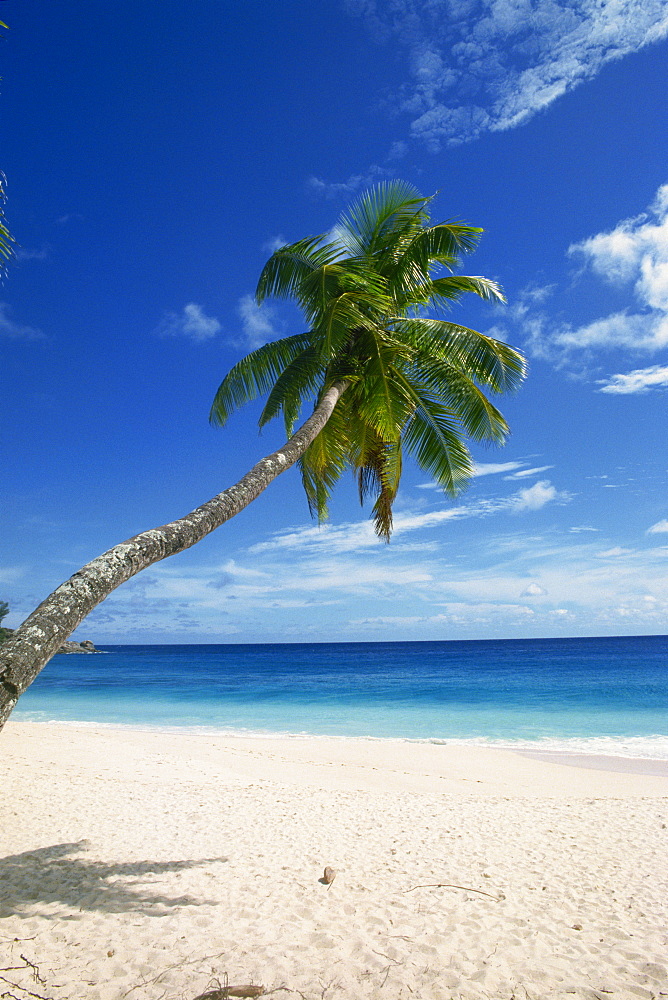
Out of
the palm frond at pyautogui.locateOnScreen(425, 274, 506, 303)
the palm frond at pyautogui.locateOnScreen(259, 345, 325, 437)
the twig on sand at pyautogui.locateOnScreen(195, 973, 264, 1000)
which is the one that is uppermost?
the palm frond at pyautogui.locateOnScreen(425, 274, 506, 303)

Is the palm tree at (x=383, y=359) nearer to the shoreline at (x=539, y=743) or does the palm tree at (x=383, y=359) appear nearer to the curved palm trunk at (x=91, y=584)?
the curved palm trunk at (x=91, y=584)

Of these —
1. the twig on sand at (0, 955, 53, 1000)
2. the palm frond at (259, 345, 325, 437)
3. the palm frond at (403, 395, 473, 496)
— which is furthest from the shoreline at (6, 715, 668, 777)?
the twig on sand at (0, 955, 53, 1000)

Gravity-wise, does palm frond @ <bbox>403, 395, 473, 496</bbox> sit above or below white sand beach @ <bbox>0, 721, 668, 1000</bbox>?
above

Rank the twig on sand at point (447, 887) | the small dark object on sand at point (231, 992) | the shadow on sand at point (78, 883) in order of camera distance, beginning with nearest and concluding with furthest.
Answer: the small dark object on sand at point (231, 992), the shadow on sand at point (78, 883), the twig on sand at point (447, 887)

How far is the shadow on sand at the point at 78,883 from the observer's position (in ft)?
14.4

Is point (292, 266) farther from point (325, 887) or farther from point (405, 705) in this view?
point (405, 705)

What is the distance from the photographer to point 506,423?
8.79m

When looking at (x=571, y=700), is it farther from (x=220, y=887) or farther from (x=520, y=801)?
(x=220, y=887)

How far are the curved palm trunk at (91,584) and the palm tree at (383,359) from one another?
2.23 meters

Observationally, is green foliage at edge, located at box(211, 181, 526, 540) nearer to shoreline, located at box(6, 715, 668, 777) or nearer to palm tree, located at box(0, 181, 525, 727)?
palm tree, located at box(0, 181, 525, 727)

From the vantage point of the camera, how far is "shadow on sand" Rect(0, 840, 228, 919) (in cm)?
438

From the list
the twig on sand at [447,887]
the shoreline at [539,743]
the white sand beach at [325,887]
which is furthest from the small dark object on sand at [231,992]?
the shoreline at [539,743]

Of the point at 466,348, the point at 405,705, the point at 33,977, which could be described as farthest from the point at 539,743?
the point at 33,977

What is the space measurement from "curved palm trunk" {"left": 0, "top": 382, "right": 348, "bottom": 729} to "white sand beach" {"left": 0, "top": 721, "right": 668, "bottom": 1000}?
81.9 inches
